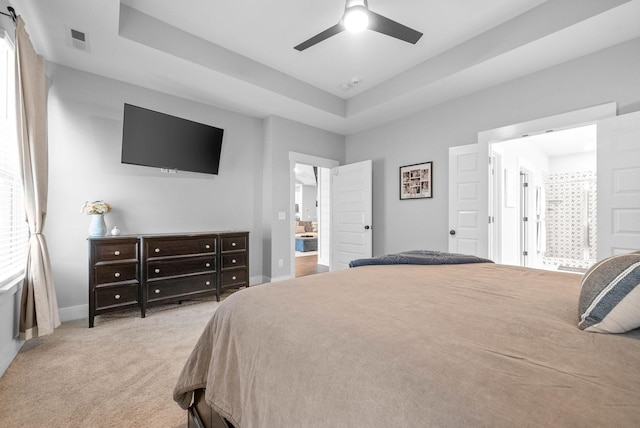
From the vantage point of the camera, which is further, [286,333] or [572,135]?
[572,135]

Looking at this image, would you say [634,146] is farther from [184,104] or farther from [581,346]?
[184,104]

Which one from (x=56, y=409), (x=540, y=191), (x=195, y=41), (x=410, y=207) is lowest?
(x=56, y=409)

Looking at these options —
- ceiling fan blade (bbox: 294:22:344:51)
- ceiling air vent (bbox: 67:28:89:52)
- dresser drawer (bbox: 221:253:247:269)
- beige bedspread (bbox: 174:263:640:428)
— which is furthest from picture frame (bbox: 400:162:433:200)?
ceiling air vent (bbox: 67:28:89:52)

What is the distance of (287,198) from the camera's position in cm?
456

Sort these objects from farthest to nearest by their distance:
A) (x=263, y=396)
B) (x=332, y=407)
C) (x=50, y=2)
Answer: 1. (x=50, y=2)
2. (x=263, y=396)
3. (x=332, y=407)

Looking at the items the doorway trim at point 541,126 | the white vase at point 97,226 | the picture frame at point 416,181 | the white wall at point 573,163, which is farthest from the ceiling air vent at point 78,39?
the white wall at point 573,163

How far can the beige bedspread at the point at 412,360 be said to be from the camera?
1.77ft

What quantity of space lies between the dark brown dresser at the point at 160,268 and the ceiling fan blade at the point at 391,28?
9.16 feet

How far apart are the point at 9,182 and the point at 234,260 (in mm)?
2202

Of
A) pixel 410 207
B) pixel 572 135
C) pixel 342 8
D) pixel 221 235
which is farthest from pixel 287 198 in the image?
pixel 572 135

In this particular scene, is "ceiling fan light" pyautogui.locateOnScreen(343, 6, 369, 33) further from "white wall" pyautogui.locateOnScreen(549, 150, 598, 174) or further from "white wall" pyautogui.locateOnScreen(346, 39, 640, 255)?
"white wall" pyautogui.locateOnScreen(549, 150, 598, 174)

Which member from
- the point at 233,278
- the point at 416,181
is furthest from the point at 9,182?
the point at 416,181

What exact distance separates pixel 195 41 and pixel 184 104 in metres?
1.08

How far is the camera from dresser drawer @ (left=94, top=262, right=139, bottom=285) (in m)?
2.81
